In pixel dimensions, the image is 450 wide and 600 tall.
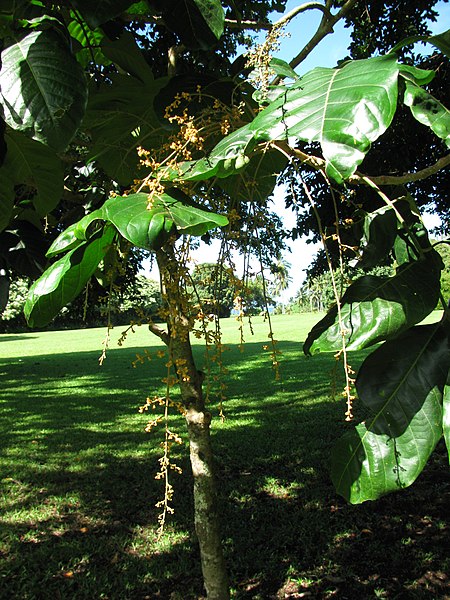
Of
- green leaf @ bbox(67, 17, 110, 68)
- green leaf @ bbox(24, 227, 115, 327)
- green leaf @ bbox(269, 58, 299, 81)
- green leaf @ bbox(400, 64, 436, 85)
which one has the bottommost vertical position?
green leaf @ bbox(24, 227, 115, 327)

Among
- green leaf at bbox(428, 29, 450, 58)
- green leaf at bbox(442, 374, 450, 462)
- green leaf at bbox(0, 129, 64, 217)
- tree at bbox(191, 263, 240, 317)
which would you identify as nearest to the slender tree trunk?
tree at bbox(191, 263, 240, 317)

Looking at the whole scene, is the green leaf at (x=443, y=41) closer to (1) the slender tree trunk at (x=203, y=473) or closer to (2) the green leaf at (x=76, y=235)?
(2) the green leaf at (x=76, y=235)

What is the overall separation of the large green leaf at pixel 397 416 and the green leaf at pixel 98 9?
2.88 ft

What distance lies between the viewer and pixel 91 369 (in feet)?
40.1

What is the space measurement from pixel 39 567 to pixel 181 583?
0.88 metres

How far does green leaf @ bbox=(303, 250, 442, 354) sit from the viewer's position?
1.04m

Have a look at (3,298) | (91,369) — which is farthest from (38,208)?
(91,369)

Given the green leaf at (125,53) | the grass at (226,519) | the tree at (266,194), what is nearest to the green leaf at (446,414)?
the tree at (266,194)

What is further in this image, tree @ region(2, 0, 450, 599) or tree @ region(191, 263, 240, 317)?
tree @ region(191, 263, 240, 317)

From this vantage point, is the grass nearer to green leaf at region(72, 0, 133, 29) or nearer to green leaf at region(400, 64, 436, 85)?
green leaf at region(400, 64, 436, 85)

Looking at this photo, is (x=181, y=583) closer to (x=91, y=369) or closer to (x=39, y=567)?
(x=39, y=567)

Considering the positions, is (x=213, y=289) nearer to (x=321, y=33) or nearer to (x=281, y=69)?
(x=281, y=69)

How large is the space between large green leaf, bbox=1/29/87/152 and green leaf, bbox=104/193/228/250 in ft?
0.54

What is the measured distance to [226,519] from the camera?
11.8 ft
